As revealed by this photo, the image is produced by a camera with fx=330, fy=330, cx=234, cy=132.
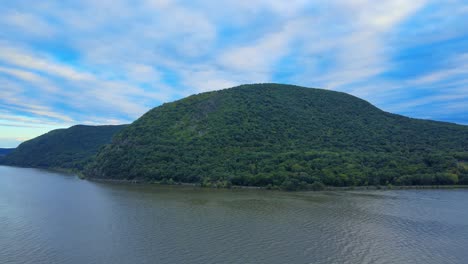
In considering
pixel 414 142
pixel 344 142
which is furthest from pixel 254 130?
pixel 414 142

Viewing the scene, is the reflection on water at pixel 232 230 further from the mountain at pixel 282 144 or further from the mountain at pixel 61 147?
the mountain at pixel 61 147

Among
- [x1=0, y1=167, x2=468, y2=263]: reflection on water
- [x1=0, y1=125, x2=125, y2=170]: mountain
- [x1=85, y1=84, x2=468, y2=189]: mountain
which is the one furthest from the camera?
[x1=0, y1=125, x2=125, y2=170]: mountain

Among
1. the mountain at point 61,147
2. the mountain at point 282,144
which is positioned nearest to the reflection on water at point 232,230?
the mountain at point 282,144

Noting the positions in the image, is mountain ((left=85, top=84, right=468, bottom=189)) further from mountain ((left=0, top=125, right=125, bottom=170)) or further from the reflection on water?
mountain ((left=0, top=125, right=125, bottom=170))

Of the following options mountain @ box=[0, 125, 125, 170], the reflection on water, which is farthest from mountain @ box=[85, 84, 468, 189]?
mountain @ box=[0, 125, 125, 170]

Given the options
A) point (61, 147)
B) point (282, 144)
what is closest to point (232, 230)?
point (282, 144)
